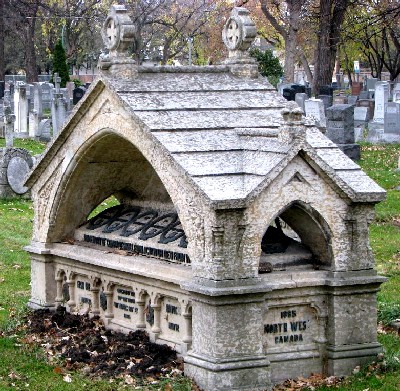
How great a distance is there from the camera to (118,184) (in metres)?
9.50

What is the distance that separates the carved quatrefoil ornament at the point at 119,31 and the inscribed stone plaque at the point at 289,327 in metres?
2.34

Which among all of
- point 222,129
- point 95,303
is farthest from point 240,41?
point 95,303

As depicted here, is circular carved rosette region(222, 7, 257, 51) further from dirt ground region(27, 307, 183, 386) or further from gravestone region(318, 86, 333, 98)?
gravestone region(318, 86, 333, 98)

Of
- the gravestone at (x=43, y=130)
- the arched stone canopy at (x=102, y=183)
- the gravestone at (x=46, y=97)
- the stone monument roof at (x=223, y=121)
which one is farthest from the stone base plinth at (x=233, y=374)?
the gravestone at (x=46, y=97)

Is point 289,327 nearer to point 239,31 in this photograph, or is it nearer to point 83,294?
point 83,294

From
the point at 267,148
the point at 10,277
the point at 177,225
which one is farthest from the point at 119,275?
the point at 10,277

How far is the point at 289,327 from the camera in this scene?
7.41 m

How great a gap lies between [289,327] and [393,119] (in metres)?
18.1

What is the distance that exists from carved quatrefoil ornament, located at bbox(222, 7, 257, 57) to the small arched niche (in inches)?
65.8

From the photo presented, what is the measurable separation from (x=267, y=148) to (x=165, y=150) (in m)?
0.68

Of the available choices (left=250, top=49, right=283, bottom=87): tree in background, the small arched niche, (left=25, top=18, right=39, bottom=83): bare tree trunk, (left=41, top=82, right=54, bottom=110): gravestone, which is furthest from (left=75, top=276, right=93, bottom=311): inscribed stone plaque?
(left=25, top=18, right=39, bottom=83): bare tree trunk

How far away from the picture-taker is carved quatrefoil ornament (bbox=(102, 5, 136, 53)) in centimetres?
816

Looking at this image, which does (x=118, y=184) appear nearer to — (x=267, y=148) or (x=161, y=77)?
(x=161, y=77)

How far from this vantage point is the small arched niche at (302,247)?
745cm
